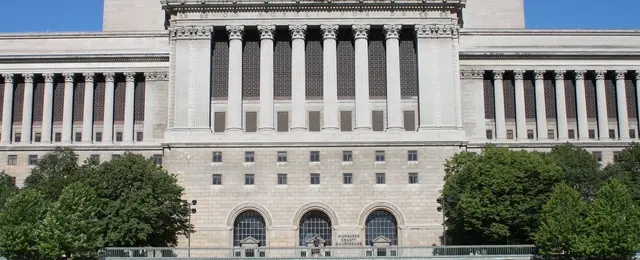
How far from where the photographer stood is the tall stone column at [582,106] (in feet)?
379

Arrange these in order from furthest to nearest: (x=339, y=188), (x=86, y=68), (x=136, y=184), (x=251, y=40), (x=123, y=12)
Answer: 1. (x=123, y=12)
2. (x=86, y=68)
3. (x=251, y=40)
4. (x=339, y=188)
5. (x=136, y=184)

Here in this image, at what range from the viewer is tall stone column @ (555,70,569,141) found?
4540 inches

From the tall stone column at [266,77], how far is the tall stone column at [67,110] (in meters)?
25.7

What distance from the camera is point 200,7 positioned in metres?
108

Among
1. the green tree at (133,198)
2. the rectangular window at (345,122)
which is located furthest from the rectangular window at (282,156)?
the green tree at (133,198)

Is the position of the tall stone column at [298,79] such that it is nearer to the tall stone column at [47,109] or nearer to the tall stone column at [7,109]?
the tall stone column at [47,109]

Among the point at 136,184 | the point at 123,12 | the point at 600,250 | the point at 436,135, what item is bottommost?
the point at 600,250

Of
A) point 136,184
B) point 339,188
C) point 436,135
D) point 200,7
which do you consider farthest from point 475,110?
point 136,184

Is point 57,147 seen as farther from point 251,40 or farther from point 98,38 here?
point 251,40

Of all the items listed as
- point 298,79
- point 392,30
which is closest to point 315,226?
point 298,79

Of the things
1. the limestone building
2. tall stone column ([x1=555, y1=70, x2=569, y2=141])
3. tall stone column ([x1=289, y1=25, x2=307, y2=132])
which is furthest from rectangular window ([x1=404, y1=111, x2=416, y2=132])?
tall stone column ([x1=555, y1=70, x2=569, y2=141])

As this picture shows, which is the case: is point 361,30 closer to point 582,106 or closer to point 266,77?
point 266,77

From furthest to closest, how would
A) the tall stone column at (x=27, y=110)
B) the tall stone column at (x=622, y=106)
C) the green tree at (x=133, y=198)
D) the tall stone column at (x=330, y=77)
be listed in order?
1. the tall stone column at (x=27, y=110)
2. the tall stone column at (x=622, y=106)
3. the tall stone column at (x=330, y=77)
4. the green tree at (x=133, y=198)

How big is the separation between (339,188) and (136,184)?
24.2m
